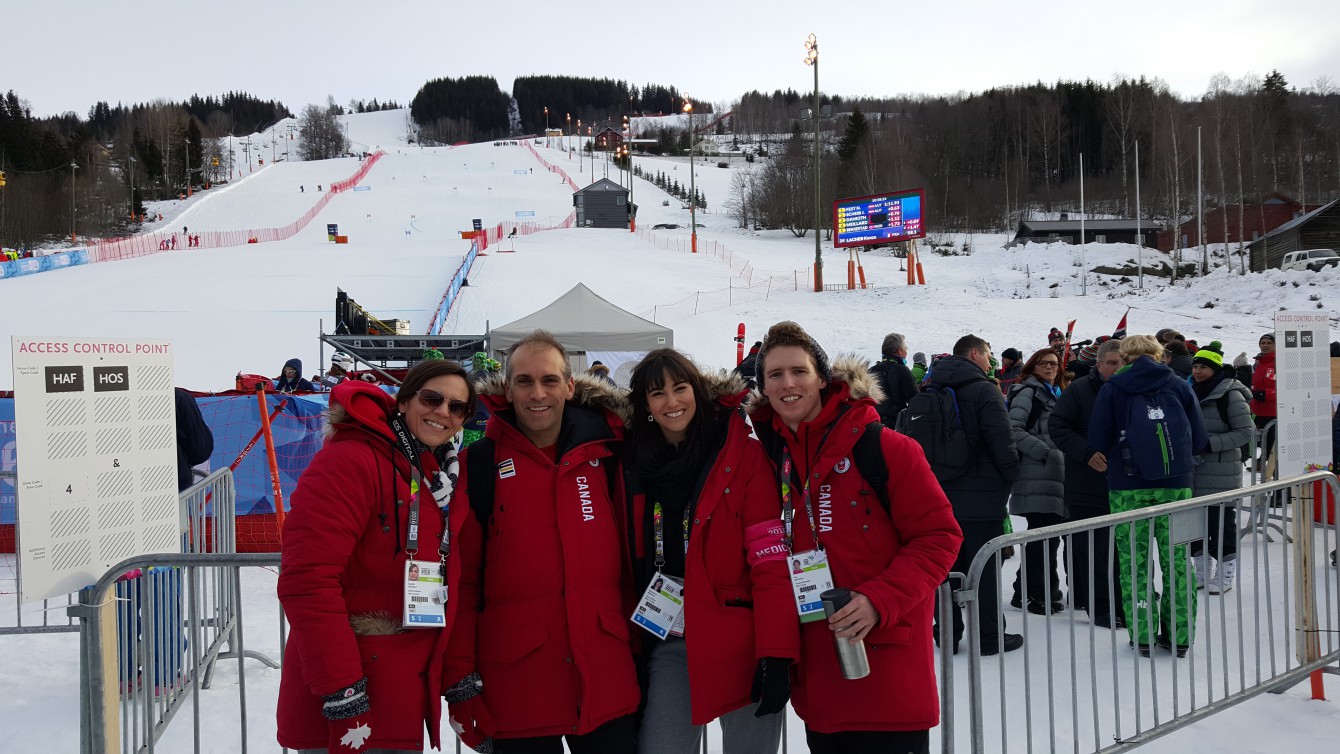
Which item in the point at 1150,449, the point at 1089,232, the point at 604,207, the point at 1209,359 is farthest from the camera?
the point at 604,207

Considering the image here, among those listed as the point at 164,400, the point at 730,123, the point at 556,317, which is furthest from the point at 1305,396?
the point at 730,123

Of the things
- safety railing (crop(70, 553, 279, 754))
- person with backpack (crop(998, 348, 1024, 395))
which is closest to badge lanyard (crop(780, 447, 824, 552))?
safety railing (crop(70, 553, 279, 754))

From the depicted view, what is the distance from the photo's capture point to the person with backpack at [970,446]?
5.05 meters

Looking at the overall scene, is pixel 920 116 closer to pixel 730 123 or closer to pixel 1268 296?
pixel 730 123

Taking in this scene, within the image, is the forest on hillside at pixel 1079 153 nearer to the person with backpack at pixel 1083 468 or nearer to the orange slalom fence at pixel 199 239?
the orange slalom fence at pixel 199 239

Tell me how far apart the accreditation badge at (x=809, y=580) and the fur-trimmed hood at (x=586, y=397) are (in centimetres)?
70

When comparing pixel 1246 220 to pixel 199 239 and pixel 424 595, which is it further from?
pixel 199 239

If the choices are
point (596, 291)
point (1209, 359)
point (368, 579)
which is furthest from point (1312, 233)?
point (368, 579)

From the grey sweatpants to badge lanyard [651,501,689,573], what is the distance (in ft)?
0.87

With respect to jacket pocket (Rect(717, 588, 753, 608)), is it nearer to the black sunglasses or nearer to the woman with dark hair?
the woman with dark hair

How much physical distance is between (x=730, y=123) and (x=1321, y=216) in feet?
364

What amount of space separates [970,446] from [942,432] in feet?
0.59

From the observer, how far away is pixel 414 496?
2.51 metres

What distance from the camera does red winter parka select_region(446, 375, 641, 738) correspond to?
2506mm
